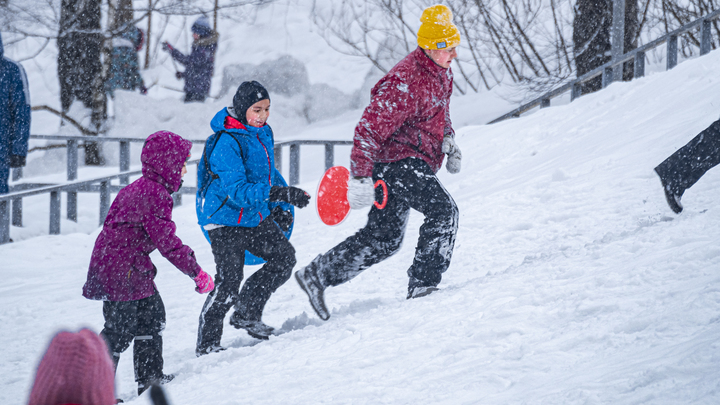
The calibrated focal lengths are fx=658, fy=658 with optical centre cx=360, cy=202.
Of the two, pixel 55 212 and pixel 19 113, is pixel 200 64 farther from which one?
pixel 19 113

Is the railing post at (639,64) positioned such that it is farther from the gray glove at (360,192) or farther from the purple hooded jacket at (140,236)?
the purple hooded jacket at (140,236)

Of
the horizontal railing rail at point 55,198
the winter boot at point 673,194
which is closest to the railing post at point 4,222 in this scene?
the horizontal railing rail at point 55,198

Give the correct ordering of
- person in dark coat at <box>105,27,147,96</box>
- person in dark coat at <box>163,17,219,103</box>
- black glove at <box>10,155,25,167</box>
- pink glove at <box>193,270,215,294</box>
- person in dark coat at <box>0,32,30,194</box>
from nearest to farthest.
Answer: pink glove at <box>193,270,215,294</box> → person in dark coat at <box>0,32,30,194</box> → black glove at <box>10,155,25,167</box> → person in dark coat at <box>105,27,147,96</box> → person in dark coat at <box>163,17,219,103</box>

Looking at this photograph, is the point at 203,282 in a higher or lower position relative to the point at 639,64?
lower

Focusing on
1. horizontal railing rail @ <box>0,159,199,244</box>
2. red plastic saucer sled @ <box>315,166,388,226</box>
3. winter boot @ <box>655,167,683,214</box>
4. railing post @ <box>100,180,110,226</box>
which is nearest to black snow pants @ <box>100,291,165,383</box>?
red plastic saucer sled @ <box>315,166,388,226</box>

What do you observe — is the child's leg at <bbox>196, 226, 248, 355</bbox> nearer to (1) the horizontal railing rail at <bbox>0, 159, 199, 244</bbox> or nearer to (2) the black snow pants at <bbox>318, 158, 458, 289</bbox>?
(2) the black snow pants at <bbox>318, 158, 458, 289</bbox>

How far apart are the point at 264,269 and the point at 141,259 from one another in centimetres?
72

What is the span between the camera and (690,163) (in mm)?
3420

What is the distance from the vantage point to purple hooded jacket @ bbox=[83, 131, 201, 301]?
3029 millimetres

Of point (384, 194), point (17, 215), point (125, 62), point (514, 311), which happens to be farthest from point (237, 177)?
point (125, 62)

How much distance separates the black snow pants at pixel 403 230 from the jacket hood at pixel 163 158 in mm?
984

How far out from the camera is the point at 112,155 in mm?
15828

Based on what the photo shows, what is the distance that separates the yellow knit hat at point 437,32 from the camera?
11.5 ft

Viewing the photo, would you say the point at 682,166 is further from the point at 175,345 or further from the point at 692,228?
the point at 175,345
